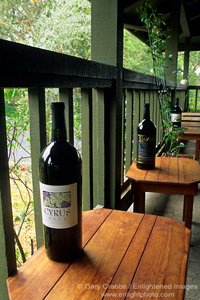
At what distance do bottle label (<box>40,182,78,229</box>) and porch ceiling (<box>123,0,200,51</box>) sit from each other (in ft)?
5.61

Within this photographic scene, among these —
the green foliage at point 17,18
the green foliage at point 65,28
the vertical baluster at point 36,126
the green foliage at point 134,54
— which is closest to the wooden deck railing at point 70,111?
the vertical baluster at point 36,126

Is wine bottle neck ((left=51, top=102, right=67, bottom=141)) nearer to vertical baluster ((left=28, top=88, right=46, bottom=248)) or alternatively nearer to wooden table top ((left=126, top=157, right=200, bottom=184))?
vertical baluster ((left=28, top=88, right=46, bottom=248))

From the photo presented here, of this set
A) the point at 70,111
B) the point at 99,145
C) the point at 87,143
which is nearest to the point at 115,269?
the point at 70,111

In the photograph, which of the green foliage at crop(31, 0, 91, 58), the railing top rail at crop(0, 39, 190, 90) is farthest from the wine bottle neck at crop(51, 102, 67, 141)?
the green foliage at crop(31, 0, 91, 58)

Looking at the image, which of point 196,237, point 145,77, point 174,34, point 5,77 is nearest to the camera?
point 5,77

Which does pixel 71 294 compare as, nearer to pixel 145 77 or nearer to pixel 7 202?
pixel 7 202

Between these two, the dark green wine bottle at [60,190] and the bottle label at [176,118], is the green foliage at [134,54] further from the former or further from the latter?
the dark green wine bottle at [60,190]

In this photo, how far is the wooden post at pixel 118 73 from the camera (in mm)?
1604

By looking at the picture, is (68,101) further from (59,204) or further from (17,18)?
(17,18)

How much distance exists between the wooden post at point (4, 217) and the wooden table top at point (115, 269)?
6 centimetres

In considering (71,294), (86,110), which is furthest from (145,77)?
(71,294)

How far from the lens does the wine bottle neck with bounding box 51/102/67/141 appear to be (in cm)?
77

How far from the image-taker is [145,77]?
2.54m

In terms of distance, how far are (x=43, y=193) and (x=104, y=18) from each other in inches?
47.6
